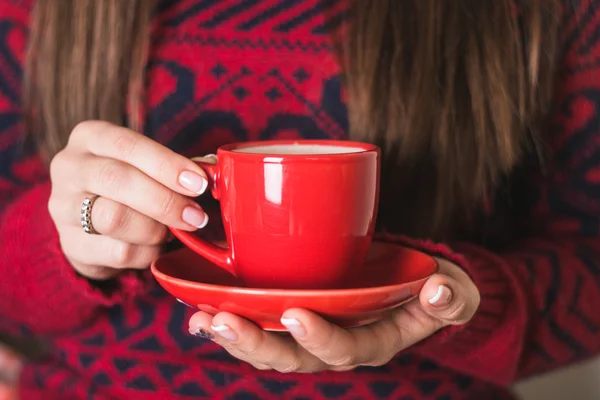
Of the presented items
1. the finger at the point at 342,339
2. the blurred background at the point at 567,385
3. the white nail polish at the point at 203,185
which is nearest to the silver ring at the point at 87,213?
the white nail polish at the point at 203,185

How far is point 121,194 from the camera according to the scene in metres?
0.52

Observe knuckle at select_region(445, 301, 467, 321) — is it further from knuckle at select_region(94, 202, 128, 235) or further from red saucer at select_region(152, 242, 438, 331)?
knuckle at select_region(94, 202, 128, 235)

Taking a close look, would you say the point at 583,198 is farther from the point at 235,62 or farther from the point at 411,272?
the point at 235,62

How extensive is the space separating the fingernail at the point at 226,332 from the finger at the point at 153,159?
12 cm

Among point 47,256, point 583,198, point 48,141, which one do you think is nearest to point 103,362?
point 47,256

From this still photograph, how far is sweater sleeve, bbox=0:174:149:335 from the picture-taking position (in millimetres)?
628

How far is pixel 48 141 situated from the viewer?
75 cm

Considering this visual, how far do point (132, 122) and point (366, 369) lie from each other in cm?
40

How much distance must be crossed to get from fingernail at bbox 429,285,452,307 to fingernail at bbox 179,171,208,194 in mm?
203

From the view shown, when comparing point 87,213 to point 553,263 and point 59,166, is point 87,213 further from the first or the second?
point 553,263

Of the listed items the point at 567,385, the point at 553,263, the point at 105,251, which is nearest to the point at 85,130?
the point at 105,251

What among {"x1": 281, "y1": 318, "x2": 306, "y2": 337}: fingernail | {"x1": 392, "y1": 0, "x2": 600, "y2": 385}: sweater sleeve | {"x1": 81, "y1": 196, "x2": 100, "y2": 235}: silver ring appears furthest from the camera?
{"x1": 392, "y1": 0, "x2": 600, "y2": 385}: sweater sleeve

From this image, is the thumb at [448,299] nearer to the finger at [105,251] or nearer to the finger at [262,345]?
the finger at [262,345]

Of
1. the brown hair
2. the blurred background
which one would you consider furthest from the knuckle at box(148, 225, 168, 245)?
the blurred background
